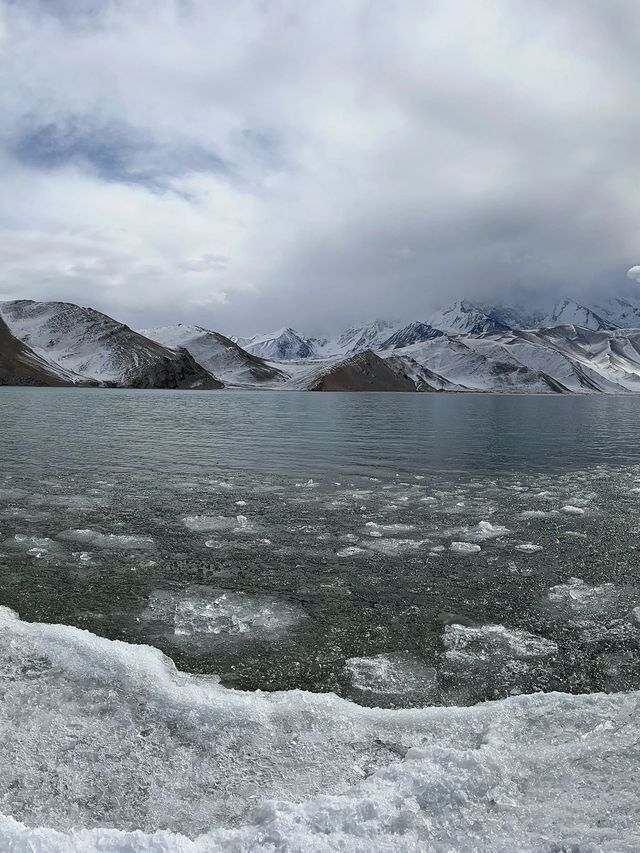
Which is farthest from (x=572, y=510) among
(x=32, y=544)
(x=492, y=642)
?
(x=32, y=544)

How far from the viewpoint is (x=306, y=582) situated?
1223 cm

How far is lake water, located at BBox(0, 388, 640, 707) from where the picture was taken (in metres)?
8.70

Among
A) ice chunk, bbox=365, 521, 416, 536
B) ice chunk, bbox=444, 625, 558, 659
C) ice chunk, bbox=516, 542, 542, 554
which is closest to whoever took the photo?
ice chunk, bbox=444, 625, 558, 659

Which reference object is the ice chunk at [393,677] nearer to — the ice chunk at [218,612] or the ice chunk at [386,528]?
the ice chunk at [218,612]

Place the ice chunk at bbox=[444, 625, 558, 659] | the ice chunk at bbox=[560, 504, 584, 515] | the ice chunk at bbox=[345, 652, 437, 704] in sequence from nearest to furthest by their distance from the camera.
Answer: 1. the ice chunk at bbox=[345, 652, 437, 704]
2. the ice chunk at bbox=[444, 625, 558, 659]
3. the ice chunk at bbox=[560, 504, 584, 515]

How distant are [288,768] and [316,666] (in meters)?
2.70

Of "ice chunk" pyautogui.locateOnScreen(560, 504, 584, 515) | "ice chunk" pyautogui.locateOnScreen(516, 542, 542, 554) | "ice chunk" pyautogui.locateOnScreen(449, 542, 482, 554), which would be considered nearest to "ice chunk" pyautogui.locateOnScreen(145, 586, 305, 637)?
"ice chunk" pyautogui.locateOnScreen(449, 542, 482, 554)

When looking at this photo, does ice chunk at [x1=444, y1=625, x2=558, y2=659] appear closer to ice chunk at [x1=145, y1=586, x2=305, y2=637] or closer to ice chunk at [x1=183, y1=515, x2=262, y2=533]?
ice chunk at [x1=145, y1=586, x2=305, y2=637]

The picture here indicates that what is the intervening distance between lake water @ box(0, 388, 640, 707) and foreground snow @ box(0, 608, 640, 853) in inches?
39.4

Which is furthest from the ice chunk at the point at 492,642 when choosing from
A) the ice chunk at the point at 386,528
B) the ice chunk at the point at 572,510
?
the ice chunk at the point at 572,510

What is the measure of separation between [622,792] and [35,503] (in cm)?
1887

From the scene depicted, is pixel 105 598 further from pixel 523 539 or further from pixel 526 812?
pixel 523 539

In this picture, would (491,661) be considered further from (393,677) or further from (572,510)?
(572,510)

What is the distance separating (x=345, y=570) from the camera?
42.8 ft
